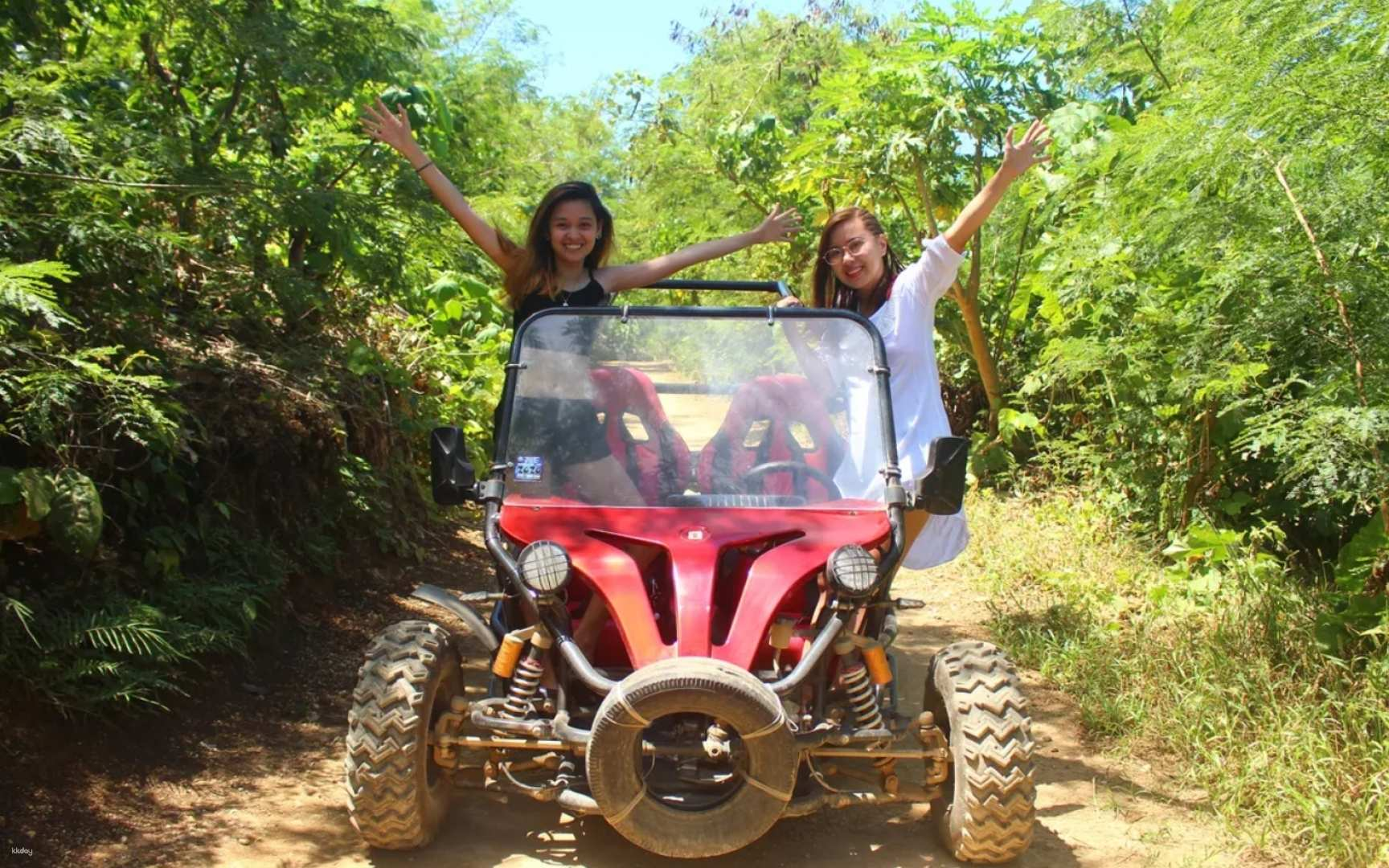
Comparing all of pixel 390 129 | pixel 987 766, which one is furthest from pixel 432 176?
pixel 987 766

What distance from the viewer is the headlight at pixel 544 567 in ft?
12.2

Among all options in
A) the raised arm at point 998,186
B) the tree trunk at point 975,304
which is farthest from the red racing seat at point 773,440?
the tree trunk at point 975,304

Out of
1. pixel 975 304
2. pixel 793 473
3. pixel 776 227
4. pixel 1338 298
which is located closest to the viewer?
pixel 793 473

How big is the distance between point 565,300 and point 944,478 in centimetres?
188

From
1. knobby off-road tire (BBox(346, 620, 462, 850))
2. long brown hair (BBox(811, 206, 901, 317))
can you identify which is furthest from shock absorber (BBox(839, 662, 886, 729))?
long brown hair (BBox(811, 206, 901, 317))

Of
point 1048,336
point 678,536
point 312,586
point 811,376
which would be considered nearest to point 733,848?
point 678,536

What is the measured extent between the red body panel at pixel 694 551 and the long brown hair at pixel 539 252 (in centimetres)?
132

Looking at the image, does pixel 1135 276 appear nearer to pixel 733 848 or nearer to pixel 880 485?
pixel 880 485

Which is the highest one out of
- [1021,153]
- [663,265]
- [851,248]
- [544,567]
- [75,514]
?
[1021,153]

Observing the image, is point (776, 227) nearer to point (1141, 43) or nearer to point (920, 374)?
point (920, 374)

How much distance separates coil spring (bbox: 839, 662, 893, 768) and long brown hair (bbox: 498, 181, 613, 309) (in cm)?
216

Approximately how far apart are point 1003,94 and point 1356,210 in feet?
16.4

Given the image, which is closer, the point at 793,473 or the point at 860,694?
the point at 860,694

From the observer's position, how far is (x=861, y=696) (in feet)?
12.5
